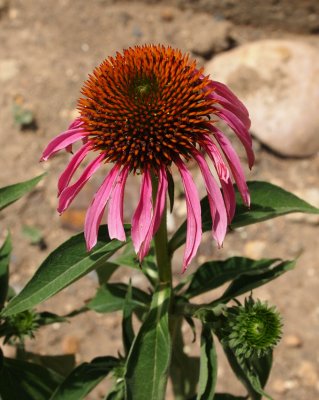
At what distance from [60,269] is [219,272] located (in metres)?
0.41

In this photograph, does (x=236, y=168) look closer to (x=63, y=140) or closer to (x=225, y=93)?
(x=225, y=93)

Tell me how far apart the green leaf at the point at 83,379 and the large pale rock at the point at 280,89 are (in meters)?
1.63

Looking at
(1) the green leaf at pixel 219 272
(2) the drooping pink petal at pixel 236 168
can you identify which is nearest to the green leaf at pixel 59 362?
(1) the green leaf at pixel 219 272

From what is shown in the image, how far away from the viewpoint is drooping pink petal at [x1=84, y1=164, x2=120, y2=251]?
100cm

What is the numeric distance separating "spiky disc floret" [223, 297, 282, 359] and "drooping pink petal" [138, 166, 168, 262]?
0.24 metres

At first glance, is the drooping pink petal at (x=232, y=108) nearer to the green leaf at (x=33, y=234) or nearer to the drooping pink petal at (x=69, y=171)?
the drooping pink petal at (x=69, y=171)

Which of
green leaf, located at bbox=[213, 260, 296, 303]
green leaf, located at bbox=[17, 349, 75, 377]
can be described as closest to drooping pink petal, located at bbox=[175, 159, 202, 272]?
green leaf, located at bbox=[213, 260, 296, 303]

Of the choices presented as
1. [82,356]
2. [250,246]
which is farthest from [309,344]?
[82,356]

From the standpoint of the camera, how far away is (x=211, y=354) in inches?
43.8

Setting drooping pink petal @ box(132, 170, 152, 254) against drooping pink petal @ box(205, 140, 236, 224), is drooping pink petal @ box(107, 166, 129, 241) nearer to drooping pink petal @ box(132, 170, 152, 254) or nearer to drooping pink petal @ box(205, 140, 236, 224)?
drooping pink petal @ box(132, 170, 152, 254)

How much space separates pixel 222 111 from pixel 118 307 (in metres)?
0.47

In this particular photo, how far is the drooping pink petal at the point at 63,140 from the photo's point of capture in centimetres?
110

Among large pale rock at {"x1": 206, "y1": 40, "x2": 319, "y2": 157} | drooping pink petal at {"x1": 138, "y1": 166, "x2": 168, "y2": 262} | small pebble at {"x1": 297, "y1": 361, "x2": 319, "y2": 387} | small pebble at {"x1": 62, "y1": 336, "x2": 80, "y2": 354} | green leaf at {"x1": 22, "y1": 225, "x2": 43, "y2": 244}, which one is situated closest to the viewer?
drooping pink petal at {"x1": 138, "y1": 166, "x2": 168, "y2": 262}

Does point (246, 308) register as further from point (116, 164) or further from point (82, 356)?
point (82, 356)
